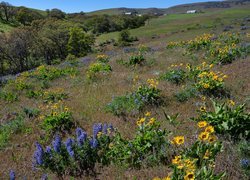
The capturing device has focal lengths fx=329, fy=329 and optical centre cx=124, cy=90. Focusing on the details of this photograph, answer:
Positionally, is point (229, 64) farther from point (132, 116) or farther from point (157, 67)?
point (132, 116)

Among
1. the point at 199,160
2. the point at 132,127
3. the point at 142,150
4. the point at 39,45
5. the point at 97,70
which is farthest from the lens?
the point at 39,45

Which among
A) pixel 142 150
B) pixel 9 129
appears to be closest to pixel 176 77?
pixel 9 129

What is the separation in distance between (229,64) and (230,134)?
A: 7897 millimetres

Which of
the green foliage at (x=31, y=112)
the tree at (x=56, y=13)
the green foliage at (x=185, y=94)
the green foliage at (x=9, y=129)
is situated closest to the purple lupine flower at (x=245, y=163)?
the green foliage at (x=185, y=94)

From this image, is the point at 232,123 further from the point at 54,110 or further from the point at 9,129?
the point at 9,129

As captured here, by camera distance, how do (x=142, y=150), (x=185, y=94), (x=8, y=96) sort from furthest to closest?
(x=8, y=96), (x=185, y=94), (x=142, y=150)

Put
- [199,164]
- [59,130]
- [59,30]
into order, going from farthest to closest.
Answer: [59,30] < [59,130] < [199,164]

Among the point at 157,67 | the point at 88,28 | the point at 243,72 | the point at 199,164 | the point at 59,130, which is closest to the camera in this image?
the point at 199,164

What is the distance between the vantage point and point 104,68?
1534 cm

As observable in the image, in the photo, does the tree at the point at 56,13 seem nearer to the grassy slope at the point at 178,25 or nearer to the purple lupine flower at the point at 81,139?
the grassy slope at the point at 178,25

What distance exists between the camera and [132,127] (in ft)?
24.7

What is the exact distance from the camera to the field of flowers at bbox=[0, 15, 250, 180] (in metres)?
5.18

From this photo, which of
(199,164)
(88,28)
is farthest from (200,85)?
(88,28)

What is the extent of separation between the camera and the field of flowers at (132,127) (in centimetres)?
518
